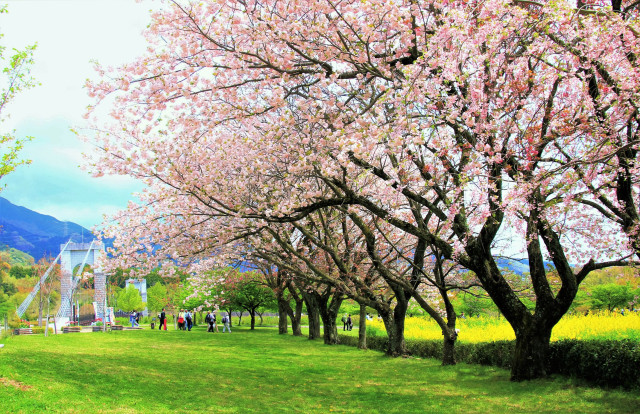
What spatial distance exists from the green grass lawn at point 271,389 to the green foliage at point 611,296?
51.8 feet

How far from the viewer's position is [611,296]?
25078 mm

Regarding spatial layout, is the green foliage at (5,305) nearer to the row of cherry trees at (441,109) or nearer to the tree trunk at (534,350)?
the row of cherry trees at (441,109)

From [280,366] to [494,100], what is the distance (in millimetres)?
9957

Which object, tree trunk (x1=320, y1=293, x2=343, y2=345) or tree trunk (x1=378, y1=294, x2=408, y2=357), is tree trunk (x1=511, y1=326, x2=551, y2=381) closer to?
tree trunk (x1=378, y1=294, x2=408, y2=357)

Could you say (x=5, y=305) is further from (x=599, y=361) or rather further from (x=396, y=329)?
(x=599, y=361)

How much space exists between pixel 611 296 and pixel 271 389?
21997 mm

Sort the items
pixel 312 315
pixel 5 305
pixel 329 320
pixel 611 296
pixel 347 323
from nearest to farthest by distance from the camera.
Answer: pixel 329 320 → pixel 611 296 → pixel 312 315 → pixel 347 323 → pixel 5 305

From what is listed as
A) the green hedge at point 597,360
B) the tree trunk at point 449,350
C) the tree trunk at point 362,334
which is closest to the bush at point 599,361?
the green hedge at point 597,360

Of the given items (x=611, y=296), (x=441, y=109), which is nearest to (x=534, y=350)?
(x=441, y=109)

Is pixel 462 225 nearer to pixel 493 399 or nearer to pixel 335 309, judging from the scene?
pixel 493 399

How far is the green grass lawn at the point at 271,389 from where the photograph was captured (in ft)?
25.4

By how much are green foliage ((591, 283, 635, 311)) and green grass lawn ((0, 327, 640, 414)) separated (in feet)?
51.8

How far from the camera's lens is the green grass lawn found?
7.75 m

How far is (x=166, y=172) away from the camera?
10844 millimetres
